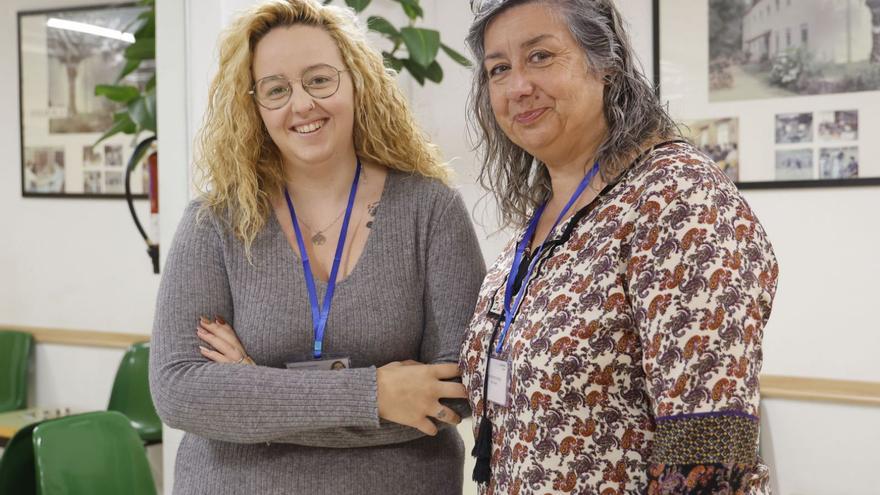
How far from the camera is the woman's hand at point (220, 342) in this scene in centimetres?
167

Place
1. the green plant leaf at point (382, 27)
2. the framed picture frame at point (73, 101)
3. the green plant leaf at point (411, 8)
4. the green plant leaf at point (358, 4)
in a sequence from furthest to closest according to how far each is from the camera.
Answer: the green plant leaf at point (411, 8) → the green plant leaf at point (382, 27) → the green plant leaf at point (358, 4) → the framed picture frame at point (73, 101)

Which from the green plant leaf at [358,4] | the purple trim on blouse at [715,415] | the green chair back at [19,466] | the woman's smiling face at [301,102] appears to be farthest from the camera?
the green plant leaf at [358,4]

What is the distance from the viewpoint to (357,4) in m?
3.19

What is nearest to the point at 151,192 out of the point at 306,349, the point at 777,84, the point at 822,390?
the point at 306,349

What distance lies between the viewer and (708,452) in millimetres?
1155

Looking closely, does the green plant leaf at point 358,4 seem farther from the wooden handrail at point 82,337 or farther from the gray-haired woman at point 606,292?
the gray-haired woman at point 606,292

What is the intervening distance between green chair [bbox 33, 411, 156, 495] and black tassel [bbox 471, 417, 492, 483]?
3.52 ft

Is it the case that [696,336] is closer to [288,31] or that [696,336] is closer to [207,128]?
[288,31]

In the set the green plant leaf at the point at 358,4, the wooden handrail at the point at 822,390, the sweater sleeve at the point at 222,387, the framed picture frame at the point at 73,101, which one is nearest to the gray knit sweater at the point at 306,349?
the sweater sleeve at the point at 222,387

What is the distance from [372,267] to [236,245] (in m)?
0.27

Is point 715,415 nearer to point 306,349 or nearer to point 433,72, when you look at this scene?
point 306,349

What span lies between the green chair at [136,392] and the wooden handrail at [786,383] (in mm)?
51

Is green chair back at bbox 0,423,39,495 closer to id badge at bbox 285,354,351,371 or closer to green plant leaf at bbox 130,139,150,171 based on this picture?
id badge at bbox 285,354,351,371

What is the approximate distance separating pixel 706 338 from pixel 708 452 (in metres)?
0.15
